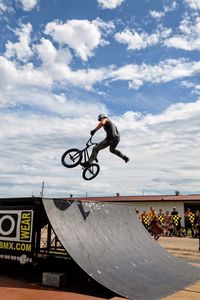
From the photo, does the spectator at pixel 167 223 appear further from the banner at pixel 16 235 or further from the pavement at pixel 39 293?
the banner at pixel 16 235

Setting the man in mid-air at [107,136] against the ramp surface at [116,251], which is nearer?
the ramp surface at [116,251]

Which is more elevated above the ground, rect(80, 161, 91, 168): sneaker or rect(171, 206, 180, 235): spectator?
rect(80, 161, 91, 168): sneaker

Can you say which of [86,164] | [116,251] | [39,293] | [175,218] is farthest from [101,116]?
[175,218]

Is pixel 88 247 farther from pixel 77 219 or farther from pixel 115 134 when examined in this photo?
pixel 115 134

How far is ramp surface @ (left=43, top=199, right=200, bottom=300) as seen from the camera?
6.15m

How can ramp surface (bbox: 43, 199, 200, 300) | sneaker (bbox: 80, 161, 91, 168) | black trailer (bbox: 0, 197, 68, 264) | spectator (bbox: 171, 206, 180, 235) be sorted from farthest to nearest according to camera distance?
spectator (bbox: 171, 206, 180, 235) < sneaker (bbox: 80, 161, 91, 168) < black trailer (bbox: 0, 197, 68, 264) < ramp surface (bbox: 43, 199, 200, 300)

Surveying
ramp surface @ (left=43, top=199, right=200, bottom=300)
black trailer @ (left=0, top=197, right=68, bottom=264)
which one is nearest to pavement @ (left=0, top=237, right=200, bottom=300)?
ramp surface @ (left=43, top=199, right=200, bottom=300)

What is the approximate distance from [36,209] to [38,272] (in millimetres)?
1326

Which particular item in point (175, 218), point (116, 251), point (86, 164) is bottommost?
point (116, 251)

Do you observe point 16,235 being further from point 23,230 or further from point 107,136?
point 107,136

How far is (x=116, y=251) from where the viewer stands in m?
7.39

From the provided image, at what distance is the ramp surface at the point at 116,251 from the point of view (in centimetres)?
615

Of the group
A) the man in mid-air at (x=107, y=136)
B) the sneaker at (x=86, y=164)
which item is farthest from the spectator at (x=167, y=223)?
the man in mid-air at (x=107, y=136)

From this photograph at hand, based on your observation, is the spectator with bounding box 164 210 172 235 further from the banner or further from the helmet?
the banner
